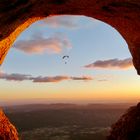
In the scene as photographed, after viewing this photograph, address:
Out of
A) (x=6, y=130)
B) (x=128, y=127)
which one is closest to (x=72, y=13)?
(x=128, y=127)

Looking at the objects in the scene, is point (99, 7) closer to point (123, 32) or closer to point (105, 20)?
point (105, 20)

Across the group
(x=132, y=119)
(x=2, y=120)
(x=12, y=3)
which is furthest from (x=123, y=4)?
(x=2, y=120)

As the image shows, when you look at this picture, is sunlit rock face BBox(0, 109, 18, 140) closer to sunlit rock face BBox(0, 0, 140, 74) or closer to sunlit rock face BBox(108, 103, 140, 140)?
sunlit rock face BBox(0, 0, 140, 74)

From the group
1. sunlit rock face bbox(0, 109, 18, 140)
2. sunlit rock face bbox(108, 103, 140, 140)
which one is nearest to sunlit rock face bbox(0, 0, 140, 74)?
sunlit rock face bbox(108, 103, 140, 140)

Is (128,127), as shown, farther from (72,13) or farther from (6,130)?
(72,13)

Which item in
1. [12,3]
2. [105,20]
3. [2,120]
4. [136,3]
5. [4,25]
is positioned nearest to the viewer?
[12,3]

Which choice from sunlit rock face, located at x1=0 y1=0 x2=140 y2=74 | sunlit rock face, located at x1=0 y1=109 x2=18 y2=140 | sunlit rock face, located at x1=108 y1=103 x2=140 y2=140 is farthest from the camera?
sunlit rock face, located at x1=0 y1=109 x2=18 y2=140
